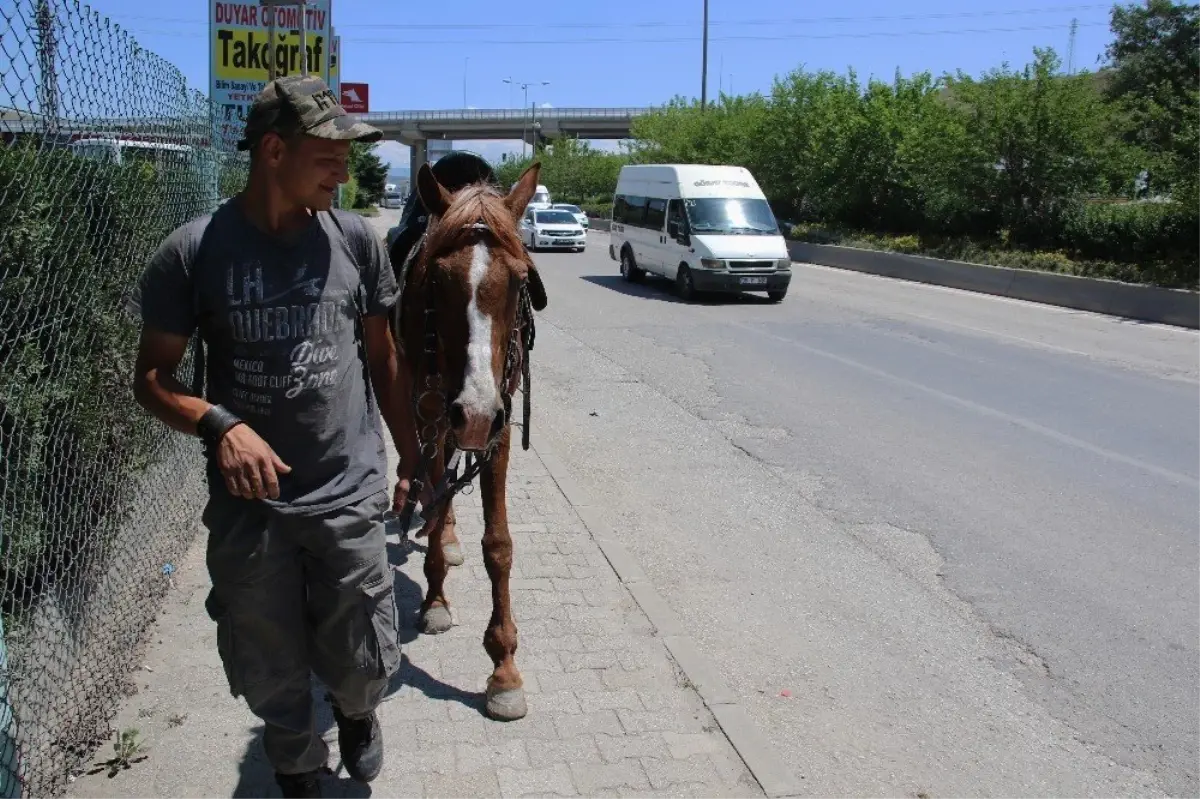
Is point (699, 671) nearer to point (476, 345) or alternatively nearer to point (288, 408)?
point (476, 345)

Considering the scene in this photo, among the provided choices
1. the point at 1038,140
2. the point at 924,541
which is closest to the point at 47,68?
the point at 924,541

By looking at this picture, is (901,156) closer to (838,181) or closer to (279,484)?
(838,181)

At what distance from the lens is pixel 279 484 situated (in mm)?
2955

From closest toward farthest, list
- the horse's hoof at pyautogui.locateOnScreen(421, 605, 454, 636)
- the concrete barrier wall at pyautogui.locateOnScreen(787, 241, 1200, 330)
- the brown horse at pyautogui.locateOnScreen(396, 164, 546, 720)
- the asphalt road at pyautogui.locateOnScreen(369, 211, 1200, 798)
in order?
the brown horse at pyautogui.locateOnScreen(396, 164, 546, 720) < the asphalt road at pyautogui.locateOnScreen(369, 211, 1200, 798) < the horse's hoof at pyautogui.locateOnScreen(421, 605, 454, 636) < the concrete barrier wall at pyautogui.locateOnScreen(787, 241, 1200, 330)

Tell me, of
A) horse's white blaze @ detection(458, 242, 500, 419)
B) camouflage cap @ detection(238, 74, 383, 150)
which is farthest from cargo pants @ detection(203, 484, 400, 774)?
camouflage cap @ detection(238, 74, 383, 150)

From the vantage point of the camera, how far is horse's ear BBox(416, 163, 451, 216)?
382 centimetres

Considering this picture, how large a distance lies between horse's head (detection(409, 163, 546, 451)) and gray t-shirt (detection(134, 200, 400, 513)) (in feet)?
1.22

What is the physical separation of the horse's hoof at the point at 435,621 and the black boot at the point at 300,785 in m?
1.59

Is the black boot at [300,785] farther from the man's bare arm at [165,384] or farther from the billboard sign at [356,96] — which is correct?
the billboard sign at [356,96]

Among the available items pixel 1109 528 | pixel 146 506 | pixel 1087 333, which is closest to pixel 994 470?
pixel 1109 528

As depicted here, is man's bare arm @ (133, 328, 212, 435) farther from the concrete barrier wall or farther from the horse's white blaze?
the concrete barrier wall

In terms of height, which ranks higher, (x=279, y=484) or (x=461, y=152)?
(x=461, y=152)

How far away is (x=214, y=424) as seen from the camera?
2.79 metres

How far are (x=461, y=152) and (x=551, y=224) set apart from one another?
30.6 m
